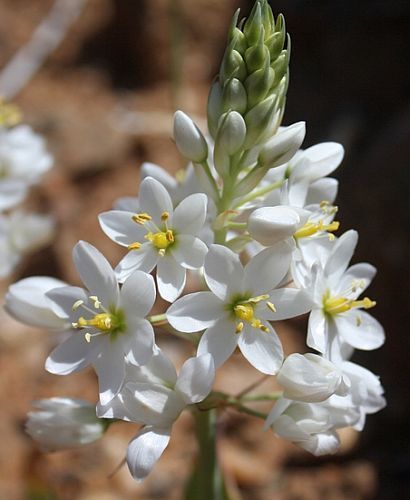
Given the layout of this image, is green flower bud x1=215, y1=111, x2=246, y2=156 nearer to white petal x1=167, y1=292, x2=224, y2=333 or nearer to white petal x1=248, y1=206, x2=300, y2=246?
white petal x1=248, y1=206, x2=300, y2=246

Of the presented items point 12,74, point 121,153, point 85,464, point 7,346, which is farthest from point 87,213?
point 85,464

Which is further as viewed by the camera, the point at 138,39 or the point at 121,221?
the point at 138,39

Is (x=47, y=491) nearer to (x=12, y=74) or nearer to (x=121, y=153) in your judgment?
(x=121, y=153)

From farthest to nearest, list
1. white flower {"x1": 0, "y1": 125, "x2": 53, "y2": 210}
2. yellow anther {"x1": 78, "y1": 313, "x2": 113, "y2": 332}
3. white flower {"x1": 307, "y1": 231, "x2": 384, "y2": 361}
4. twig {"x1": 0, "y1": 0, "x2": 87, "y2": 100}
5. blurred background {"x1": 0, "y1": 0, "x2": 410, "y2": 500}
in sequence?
twig {"x1": 0, "y1": 0, "x2": 87, "y2": 100}
blurred background {"x1": 0, "y1": 0, "x2": 410, "y2": 500}
white flower {"x1": 0, "y1": 125, "x2": 53, "y2": 210}
white flower {"x1": 307, "y1": 231, "x2": 384, "y2": 361}
yellow anther {"x1": 78, "y1": 313, "x2": 113, "y2": 332}

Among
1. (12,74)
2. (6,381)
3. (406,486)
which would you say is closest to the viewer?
(406,486)

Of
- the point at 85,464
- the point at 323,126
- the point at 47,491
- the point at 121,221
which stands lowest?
the point at 85,464

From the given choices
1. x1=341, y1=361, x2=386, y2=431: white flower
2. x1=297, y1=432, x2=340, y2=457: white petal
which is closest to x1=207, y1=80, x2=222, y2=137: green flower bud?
x1=341, y1=361, x2=386, y2=431: white flower

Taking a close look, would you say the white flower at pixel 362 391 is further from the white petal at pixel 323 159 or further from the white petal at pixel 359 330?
the white petal at pixel 323 159

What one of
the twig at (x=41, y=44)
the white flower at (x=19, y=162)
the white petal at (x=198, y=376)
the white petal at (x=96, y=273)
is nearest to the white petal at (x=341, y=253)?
the white petal at (x=198, y=376)
